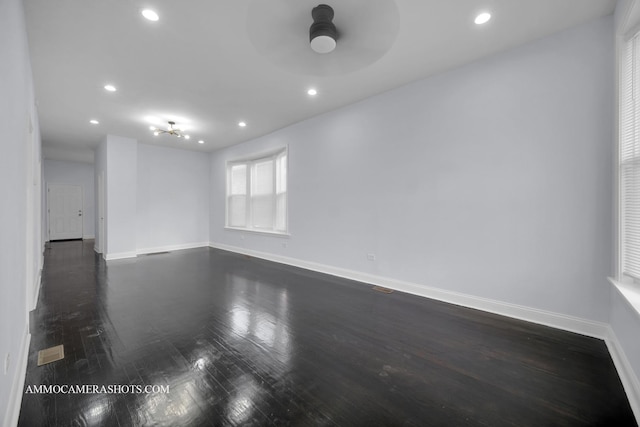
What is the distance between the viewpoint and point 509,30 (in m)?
2.54

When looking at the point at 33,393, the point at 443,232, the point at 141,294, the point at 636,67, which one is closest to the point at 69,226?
the point at 141,294

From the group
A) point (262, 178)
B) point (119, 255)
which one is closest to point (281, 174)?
point (262, 178)

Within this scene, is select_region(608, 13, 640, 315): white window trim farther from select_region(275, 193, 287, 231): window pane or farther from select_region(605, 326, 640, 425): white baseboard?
select_region(275, 193, 287, 231): window pane

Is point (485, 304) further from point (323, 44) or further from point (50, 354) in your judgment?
point (50, 354)

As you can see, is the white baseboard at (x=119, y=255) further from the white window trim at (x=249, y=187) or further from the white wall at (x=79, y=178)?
the white wall at (x=79, y=178)

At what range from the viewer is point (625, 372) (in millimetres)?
1792

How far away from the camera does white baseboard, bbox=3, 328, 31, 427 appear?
137 cm

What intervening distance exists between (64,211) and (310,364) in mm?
11748

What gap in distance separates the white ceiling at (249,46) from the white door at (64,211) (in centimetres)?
674

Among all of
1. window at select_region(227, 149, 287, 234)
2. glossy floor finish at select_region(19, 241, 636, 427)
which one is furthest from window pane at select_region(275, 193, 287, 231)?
glossy floor finish at select_region(19, 241, 636, 427)

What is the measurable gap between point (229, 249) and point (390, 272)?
4.85m

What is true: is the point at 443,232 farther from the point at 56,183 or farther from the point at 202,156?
the point at 56,183

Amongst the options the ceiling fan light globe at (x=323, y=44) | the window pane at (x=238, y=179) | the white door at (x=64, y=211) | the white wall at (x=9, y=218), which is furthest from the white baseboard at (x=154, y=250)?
the ceiling fan light globe at (x=323, y=44)

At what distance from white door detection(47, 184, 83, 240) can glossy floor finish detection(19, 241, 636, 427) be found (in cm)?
804
